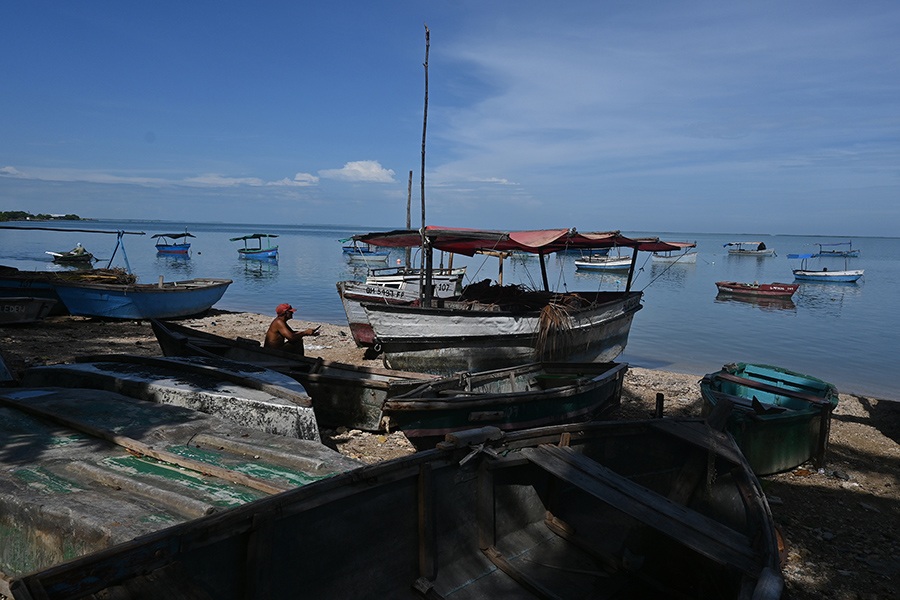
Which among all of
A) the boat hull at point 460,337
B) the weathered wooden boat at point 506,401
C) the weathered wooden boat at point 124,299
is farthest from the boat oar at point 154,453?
the weathered wooden boat at point 124,299

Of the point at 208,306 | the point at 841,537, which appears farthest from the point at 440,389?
the point at 208,306

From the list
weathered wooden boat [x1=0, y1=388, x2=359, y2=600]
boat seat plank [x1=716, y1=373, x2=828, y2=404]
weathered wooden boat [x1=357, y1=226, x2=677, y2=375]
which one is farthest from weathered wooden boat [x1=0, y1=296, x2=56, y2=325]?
boat seat plank [x1=716, y1=373, x2=828, y2=404]

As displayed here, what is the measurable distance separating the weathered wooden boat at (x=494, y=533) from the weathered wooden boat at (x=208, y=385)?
3.39 metres

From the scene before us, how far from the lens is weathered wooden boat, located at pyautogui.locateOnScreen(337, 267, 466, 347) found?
1672cm

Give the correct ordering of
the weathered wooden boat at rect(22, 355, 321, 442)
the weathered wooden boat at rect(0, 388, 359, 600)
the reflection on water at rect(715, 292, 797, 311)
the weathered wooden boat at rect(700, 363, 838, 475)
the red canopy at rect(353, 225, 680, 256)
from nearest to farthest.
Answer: the weathered wooden boat at rect(0, 388, 359, 600) → the weathered wooden boat at rect(22, 355, 321, 442) → the weathered wooden boat at rect(700, 363, 838, 475) → the red canopy at rect(353, 225, 680, 256) → the reflection on water at rect(715, 292, 797, 311)

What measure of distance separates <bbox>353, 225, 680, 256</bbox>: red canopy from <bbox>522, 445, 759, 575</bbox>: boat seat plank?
26.8 feet

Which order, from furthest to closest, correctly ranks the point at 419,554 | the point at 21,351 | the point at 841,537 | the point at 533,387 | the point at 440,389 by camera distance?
the point at 21,351, the point at 533,387, the point at 440,389, the point at 841,537, the point at 419,554

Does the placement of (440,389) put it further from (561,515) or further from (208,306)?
(208,306)

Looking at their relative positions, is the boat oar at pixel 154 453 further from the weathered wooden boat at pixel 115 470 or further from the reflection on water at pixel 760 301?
the reflection on water at pixel 760 301

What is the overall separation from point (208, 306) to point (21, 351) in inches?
356

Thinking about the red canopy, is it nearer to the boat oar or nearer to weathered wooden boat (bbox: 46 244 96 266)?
the boat oar

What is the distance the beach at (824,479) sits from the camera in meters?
5.95

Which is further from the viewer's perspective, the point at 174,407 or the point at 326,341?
the point at 326,341

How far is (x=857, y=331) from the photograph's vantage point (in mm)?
28891
